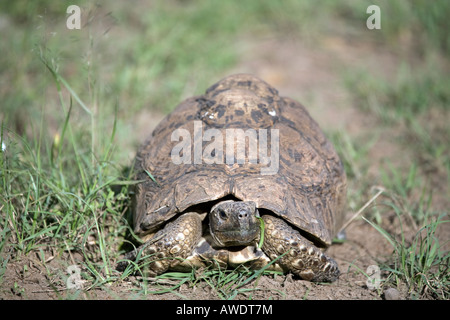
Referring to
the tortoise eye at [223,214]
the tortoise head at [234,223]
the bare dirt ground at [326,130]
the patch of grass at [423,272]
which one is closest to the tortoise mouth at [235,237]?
the tortoise head at [234,223]

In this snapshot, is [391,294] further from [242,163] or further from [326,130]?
[326,130]

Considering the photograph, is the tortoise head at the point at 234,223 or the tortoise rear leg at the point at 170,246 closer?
the tortoise head at the point at 234,223

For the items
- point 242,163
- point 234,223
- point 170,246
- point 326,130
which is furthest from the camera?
point 326,130

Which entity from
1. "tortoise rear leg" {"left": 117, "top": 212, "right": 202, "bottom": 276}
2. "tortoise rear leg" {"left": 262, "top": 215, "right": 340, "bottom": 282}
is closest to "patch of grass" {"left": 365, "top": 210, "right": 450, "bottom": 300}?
"tortoise rear leg" {"left": 262, "top": 215, "right": 340, "bottom": 282}

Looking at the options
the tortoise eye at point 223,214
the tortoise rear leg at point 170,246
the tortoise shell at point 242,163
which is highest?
the tortoise shell at point 242,163

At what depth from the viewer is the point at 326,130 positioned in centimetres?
592

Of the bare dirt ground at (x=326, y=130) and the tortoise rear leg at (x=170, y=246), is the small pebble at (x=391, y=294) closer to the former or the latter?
the bare dirt ground at (x=326, y=130)

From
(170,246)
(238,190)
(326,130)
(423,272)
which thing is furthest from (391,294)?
(326,130)

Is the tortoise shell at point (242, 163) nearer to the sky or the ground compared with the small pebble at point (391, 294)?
nearer to the sky

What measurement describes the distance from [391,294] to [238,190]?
1.21m

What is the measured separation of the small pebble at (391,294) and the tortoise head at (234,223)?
0.93 metres

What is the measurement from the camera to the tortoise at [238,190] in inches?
131

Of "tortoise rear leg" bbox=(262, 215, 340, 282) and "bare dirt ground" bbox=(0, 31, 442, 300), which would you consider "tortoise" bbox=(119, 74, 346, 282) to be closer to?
"tortoise rear leg" bbox=(262, 215, 340, 282)

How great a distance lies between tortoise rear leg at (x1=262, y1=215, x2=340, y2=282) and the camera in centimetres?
332
